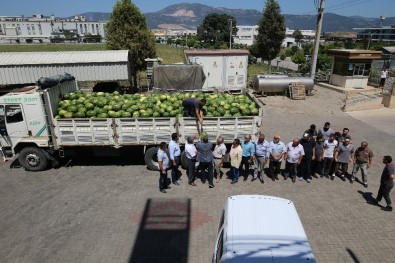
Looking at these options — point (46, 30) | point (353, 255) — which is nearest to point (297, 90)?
point (353, 255)

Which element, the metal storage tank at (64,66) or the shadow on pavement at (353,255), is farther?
the metal storage tank at (64,66)

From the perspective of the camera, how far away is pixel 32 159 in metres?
10.3

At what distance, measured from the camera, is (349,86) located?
2381cm

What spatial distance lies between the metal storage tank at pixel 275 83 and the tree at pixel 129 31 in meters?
9.80

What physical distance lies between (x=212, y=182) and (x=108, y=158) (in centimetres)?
467

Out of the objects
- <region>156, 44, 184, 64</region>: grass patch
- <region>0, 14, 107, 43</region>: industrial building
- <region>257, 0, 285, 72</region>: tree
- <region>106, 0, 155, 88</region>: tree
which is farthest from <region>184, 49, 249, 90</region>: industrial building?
<region>0, 14, 107, 43</region>: industrial building

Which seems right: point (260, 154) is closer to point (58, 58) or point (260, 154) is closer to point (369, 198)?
point (369, 198)

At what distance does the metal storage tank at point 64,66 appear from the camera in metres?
19.8

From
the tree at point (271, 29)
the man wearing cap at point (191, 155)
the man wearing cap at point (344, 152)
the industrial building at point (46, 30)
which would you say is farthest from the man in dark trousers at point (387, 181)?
the industrial building at point (46, 30)

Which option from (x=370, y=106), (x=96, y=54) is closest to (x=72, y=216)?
(x=96, y=54)

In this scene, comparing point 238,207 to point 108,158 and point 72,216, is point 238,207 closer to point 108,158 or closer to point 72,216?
point 72,216

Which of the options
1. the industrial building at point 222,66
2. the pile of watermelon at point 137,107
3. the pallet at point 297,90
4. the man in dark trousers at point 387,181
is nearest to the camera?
the man in dark trousers at point 387,181

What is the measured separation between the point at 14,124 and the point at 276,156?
344 inches

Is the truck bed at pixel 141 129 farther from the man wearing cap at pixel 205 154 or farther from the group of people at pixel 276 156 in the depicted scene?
the man wearing cap at pixel 205 154
